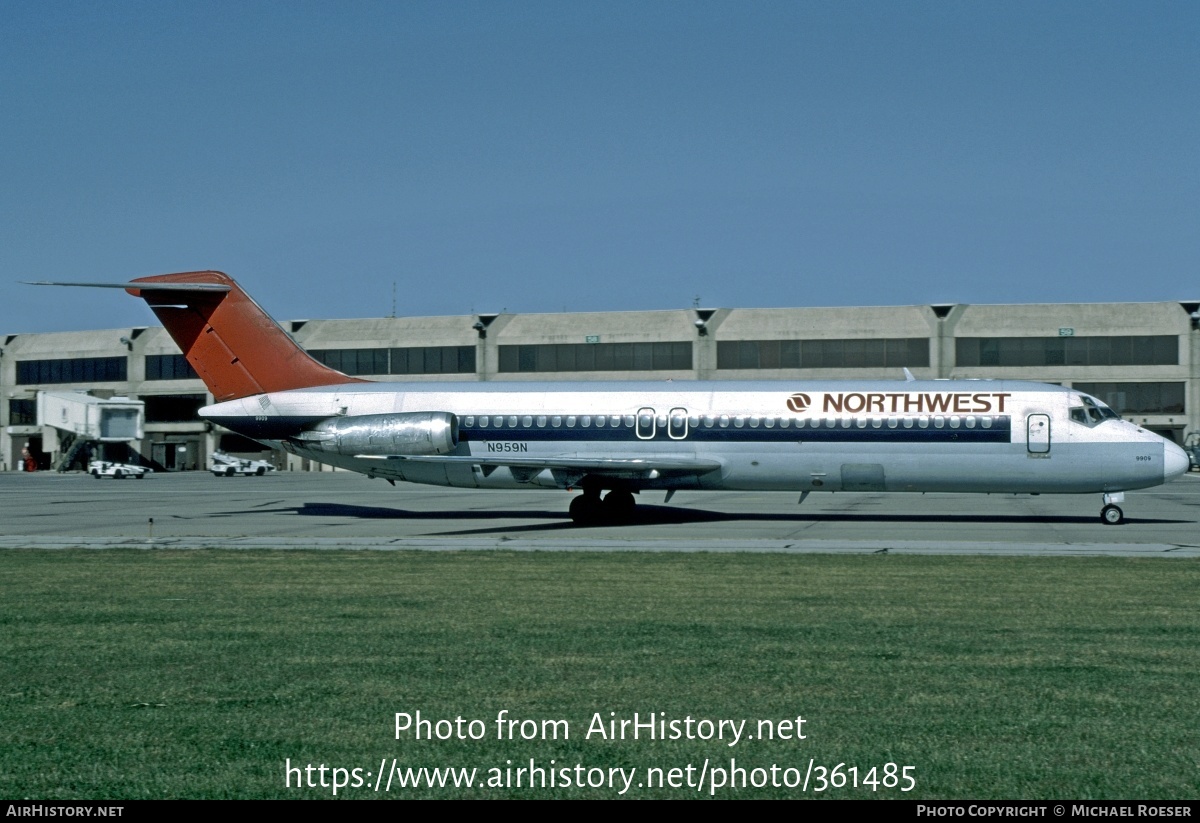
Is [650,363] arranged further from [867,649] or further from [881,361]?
[867,649]

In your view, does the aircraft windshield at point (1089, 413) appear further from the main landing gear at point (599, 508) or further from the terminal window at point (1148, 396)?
the terminal window at point (1148, 396)

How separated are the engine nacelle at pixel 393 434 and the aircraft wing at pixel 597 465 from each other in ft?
0.95

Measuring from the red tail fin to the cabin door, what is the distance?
17.0 meters

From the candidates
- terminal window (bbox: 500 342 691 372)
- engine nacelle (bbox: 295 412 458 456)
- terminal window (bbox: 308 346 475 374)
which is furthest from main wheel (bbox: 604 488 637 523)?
terminal window (bbox: 308 346 475 374)

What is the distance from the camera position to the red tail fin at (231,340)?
1273 inches

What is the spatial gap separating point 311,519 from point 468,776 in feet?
81.8

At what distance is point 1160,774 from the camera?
248 inches

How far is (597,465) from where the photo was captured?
2892 cm

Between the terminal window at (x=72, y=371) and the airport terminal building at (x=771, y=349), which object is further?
the terminal window at (x=72, y=371)

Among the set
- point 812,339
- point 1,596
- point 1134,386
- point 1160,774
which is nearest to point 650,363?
point 812,339

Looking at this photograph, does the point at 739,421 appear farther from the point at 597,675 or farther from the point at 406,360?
the point at 406,360

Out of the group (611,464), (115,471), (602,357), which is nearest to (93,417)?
(115,471)

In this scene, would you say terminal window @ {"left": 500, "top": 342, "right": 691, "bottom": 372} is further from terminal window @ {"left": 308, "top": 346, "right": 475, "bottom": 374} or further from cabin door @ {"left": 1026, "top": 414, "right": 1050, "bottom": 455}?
cabin door @ {"left": 1026, "top": 414, "right": 1050, "bottom": 455}

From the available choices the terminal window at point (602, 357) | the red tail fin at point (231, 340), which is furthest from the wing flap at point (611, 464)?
the terminal window at point (602, 357)
